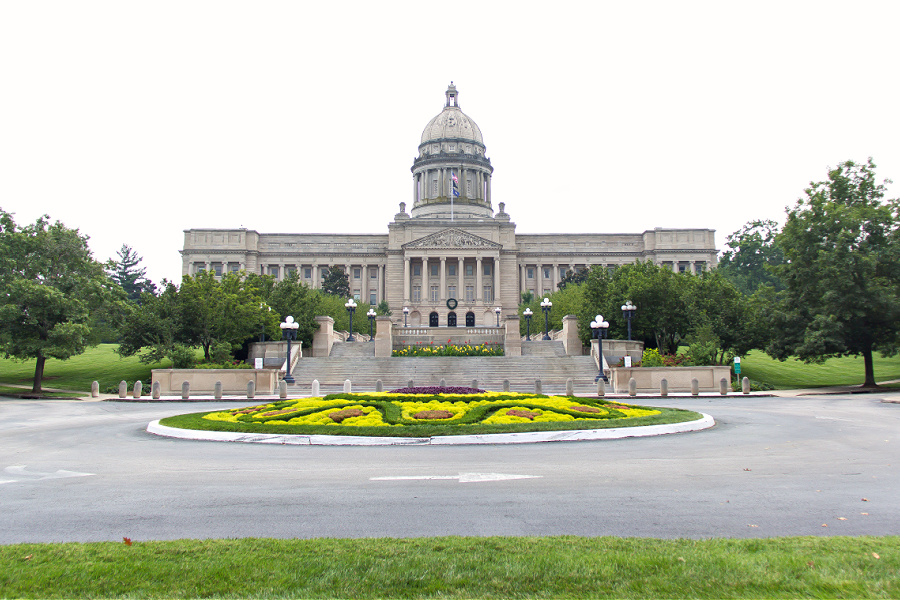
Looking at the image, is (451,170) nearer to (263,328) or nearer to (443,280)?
(443,280)

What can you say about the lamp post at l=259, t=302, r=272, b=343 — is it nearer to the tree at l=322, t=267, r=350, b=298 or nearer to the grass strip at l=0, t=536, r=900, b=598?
the grass strip at l=0, t=536, r=900, b=598

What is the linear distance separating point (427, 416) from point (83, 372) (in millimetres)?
44297

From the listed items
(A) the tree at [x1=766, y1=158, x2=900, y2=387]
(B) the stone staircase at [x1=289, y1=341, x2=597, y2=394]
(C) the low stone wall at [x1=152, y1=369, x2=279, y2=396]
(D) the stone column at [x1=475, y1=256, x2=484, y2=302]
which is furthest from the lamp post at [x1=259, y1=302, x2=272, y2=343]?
(D) the stone column at [x1=475, y1=256, x2=484, y2=302]

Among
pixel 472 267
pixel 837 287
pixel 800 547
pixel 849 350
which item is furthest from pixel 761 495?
pixel 472 267

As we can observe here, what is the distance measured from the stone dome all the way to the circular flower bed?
117053mm

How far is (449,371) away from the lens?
40781mm

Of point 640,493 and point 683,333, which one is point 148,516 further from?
point 683,333

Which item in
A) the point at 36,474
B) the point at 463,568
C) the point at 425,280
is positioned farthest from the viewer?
the point at 425,280

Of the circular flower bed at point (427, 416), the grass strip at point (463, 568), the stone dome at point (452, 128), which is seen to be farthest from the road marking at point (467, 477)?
the stone dome at point (452, 128)

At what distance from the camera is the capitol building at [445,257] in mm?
107062

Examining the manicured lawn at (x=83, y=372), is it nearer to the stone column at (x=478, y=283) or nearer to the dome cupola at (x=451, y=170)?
the stone column at (x=478, y=283)

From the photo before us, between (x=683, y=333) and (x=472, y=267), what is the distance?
65.1 m

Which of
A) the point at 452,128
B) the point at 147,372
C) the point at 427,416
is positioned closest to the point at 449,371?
the point at 147,372

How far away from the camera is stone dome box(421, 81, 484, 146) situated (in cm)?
13150
